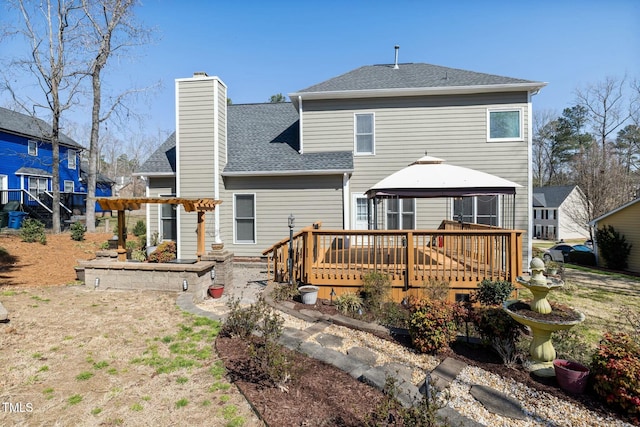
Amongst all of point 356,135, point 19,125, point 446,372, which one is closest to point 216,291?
point 446,372

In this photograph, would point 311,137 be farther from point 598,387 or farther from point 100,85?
point 100,85

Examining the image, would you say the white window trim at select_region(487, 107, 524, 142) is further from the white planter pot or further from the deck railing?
the white planter pot

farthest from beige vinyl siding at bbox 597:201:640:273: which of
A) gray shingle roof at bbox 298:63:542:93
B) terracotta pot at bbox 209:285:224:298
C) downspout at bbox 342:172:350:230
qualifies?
terracotta pot at bbox 209:285:224:298

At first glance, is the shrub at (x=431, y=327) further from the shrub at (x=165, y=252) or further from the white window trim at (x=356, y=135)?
the shrub at (x=165, y=252)

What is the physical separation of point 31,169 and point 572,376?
3194 centimetres

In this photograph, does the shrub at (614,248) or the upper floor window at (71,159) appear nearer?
the shrub at (614,248)

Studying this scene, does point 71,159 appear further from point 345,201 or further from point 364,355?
point 364,355

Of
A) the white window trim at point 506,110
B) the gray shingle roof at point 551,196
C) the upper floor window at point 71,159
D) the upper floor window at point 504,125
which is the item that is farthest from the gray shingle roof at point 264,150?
the gray shingle roof at point 551,196

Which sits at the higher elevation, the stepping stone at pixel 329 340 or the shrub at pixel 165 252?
the shrub at pixel 165 252

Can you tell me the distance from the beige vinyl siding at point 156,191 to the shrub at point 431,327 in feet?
31.7

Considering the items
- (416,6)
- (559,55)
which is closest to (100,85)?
(416,6)

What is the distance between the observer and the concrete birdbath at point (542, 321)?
12.2 feet

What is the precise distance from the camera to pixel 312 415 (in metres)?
2.96

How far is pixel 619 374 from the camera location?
308 centimetres
